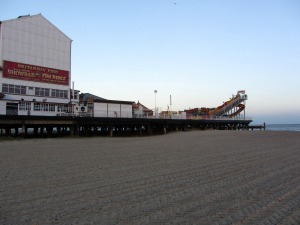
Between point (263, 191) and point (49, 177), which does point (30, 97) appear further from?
point (263, 191)

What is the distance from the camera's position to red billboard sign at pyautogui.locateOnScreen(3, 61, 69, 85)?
2882 centimetres

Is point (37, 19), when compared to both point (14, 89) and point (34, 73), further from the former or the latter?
point (14, 89)

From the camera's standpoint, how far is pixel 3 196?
6418 millimetres

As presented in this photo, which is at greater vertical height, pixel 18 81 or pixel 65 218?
pixel 18 81

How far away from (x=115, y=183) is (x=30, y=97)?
2542 centimetres

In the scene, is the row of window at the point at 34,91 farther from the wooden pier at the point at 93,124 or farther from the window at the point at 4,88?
the wooden pier at the point at 93,124

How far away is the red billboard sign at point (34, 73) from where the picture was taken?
1135 inches

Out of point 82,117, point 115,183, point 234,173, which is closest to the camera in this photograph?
point 115,183

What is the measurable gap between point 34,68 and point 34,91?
2.52m

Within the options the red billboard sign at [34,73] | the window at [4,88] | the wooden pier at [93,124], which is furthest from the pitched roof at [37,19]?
the wooden pier at [93,124]

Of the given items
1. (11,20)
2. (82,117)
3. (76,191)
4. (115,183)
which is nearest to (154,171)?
(115,183)

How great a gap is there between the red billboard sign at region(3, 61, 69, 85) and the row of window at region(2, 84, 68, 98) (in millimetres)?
926

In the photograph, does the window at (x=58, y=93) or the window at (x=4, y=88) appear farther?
the window at (x=58, y=93)

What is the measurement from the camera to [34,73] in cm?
3091
